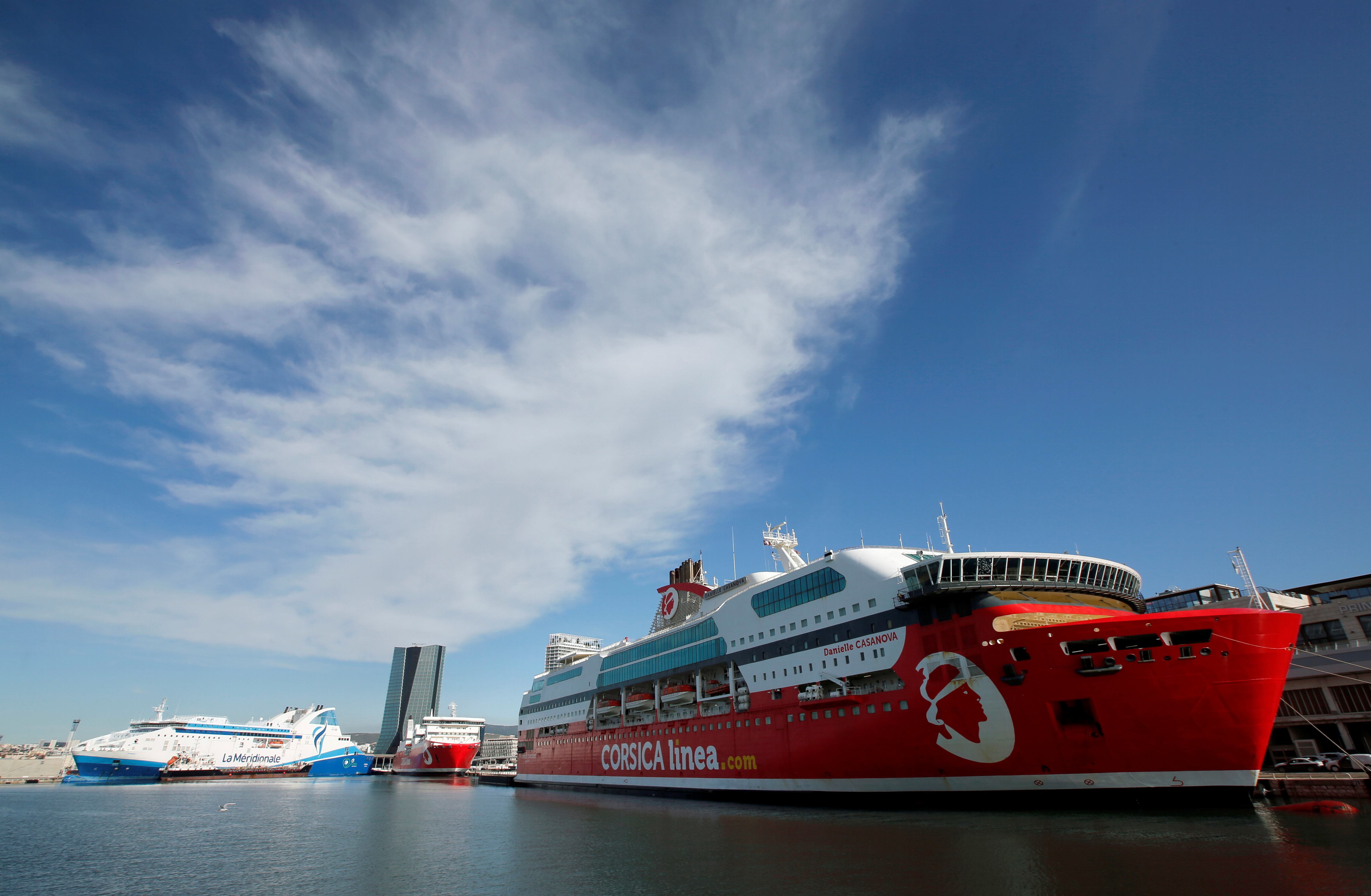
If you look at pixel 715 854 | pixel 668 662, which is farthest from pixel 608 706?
pixel 715 854

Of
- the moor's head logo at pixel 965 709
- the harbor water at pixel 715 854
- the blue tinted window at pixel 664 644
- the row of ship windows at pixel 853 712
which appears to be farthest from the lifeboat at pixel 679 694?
the moor's head logo at pixel 965 709

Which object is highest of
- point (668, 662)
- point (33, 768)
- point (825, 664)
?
point (668, 662)

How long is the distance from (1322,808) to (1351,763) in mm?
17723

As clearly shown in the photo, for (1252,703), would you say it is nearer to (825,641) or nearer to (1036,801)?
(1036,801)

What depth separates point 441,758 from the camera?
110875 mm

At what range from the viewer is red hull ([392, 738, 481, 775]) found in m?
110

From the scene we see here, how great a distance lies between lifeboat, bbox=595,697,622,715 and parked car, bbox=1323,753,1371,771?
46194mm

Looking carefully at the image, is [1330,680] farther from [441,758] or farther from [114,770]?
[114,770]

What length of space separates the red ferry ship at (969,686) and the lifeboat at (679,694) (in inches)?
9.1

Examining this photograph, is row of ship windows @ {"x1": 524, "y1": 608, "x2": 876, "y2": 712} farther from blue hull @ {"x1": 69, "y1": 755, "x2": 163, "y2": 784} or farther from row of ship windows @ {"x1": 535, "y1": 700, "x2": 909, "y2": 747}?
blue hull @ {"x1": 69, "y1": 755, "x2": 163, "y2": 784}

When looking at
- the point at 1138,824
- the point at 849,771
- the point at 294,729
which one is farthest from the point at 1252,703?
the point at 294,729

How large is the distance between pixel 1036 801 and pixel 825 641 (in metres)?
12.0

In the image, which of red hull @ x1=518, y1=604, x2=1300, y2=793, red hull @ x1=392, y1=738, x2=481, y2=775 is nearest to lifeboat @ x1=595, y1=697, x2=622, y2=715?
red hull @ x1=518, y1=604, x2=1300, y2=793

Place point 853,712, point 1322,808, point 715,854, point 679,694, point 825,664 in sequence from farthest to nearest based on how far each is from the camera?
1. point 679,694
2. point 825,664
3. point 853,712
4. point 1322,808
5. point 715,854
